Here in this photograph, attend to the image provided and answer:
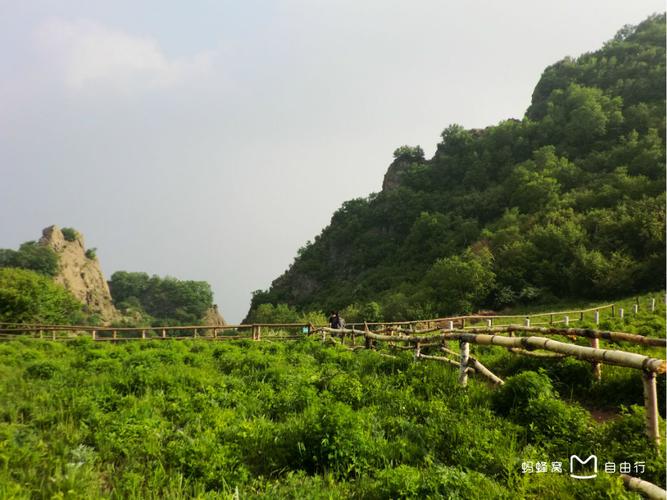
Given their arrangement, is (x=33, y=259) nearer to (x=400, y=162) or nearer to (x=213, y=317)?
(x=213, y=317)

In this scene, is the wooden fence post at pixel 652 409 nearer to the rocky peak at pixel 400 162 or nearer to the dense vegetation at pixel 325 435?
the dense vegetation at pixel 325 435

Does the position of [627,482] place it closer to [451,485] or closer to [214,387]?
[451,485]

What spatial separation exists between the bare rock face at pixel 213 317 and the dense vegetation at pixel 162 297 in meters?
1.53

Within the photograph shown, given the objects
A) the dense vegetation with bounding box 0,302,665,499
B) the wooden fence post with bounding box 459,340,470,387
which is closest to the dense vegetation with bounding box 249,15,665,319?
the wooden fence post with bounding box 459,340,470,387

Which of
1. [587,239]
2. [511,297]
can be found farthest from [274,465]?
[587,239]

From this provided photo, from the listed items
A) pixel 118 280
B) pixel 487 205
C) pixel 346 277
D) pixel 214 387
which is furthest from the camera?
pixel 118 280

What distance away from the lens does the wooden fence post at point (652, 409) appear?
12.3ft

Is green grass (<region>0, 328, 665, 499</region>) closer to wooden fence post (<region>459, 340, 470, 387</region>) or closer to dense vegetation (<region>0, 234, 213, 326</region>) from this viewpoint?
wooden fence post (<region>459, 340, 470, 387</region>)

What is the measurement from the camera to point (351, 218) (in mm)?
96000

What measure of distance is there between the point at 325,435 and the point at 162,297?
146 meters

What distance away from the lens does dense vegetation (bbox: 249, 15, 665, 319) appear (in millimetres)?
39625

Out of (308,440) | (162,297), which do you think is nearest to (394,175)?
(162,297)

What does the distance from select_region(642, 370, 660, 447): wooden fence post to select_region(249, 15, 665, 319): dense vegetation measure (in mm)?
36296

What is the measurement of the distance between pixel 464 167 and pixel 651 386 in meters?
86.6
